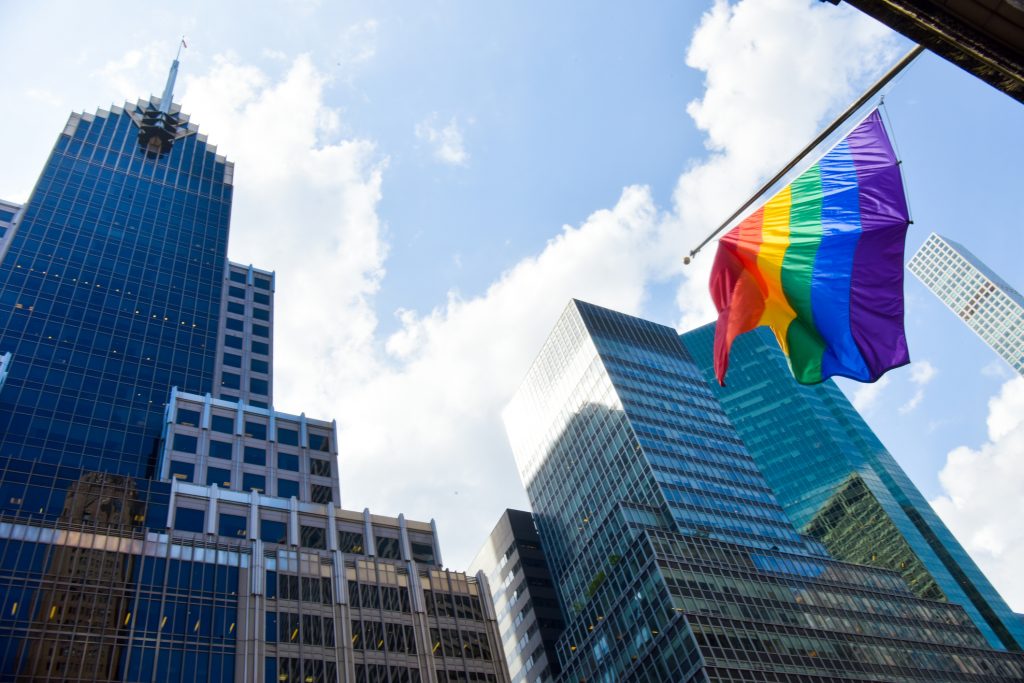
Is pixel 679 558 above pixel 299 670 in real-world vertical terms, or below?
above

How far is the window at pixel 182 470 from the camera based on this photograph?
76562mm

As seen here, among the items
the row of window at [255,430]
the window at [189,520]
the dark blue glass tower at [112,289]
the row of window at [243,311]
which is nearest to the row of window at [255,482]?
the row of window at [255,430]

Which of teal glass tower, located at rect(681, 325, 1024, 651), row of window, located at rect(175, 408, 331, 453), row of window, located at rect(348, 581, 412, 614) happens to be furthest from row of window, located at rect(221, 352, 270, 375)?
teal glass tower, located at rect(681, 325, 1024, 651)

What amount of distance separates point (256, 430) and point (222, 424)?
3.78m

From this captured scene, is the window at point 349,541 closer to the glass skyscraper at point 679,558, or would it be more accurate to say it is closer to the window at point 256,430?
the window at point 256,430

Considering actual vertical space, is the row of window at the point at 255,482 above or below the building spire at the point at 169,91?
below

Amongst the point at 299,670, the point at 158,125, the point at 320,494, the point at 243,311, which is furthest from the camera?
the point at 158,125

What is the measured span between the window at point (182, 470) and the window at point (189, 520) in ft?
18.6

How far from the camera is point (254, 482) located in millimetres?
81188

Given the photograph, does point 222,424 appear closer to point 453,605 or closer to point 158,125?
point 453,605

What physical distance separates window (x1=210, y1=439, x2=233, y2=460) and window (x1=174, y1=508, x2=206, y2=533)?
9939 millimetres

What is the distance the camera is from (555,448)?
142375 millimetres

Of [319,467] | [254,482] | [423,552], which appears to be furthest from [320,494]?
[423,552]

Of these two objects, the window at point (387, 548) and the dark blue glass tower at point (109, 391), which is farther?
the window at point (387, 548)
